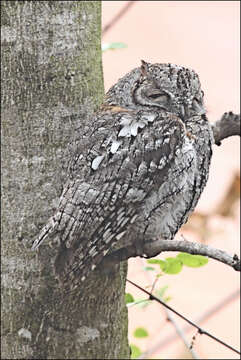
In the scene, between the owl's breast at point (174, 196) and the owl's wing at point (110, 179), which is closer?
the owl's wing at point (110, 179)

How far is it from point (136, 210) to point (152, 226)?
9 cm

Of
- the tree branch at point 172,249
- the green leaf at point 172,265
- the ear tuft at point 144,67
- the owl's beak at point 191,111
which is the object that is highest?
the ear tuft at point 144,67

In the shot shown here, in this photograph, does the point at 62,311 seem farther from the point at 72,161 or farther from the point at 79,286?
the point at 72,161

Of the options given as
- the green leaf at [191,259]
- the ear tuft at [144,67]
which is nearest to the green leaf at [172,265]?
the green leaf at [191,259]

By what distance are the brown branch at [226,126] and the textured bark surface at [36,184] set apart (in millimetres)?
377

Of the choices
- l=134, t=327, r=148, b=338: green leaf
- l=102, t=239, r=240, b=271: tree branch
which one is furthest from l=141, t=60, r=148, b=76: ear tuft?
l=134, t=327, r=148, b=338: green leaf

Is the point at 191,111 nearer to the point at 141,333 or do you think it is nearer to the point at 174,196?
the point at 174,196

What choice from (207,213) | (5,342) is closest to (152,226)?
(5,342)

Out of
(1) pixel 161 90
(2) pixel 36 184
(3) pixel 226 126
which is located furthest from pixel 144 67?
(2) pixel 36 184

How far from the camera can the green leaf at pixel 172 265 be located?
6.15ft

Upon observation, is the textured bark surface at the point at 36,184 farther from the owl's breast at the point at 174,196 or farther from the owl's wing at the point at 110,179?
the owl's breast at the point at 174,196

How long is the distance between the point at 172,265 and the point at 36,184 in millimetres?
374

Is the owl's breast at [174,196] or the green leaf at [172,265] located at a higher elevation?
the owl's breast at [174,196]

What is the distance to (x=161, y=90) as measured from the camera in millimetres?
1897
